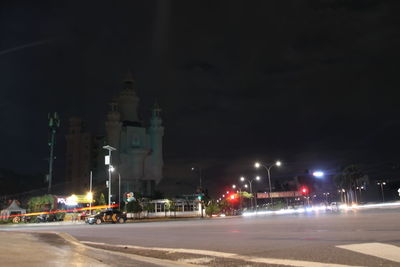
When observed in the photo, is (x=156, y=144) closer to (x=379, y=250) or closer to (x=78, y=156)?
(x=78, y=156)

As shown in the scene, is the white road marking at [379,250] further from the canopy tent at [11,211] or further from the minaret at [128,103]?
the minaret at [128,103]

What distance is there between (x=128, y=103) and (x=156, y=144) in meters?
15.6

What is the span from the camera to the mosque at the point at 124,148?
359ft

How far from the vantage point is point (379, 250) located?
974 cm

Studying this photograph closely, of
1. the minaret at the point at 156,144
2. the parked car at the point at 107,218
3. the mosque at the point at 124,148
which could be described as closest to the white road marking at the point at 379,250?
the parked car at the point at 107,218

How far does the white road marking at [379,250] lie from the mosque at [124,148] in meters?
100

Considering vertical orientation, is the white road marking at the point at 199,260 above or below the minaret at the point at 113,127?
below

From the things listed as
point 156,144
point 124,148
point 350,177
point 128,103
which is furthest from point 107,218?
point 350,177

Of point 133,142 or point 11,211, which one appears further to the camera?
point 133,142

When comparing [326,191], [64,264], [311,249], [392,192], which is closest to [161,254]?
[64,264]

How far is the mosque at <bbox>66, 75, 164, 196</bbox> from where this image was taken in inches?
4304

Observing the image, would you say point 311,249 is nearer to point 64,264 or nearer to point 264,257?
point 264,257

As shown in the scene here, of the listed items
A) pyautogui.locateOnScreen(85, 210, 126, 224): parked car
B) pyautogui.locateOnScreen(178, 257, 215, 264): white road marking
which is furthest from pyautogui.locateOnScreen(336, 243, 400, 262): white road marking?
pyautogui.locateOnScreen(85, 210, 126, 224): parked car

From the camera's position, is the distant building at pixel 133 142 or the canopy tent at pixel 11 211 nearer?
the canopy tent at pixel 11 211
